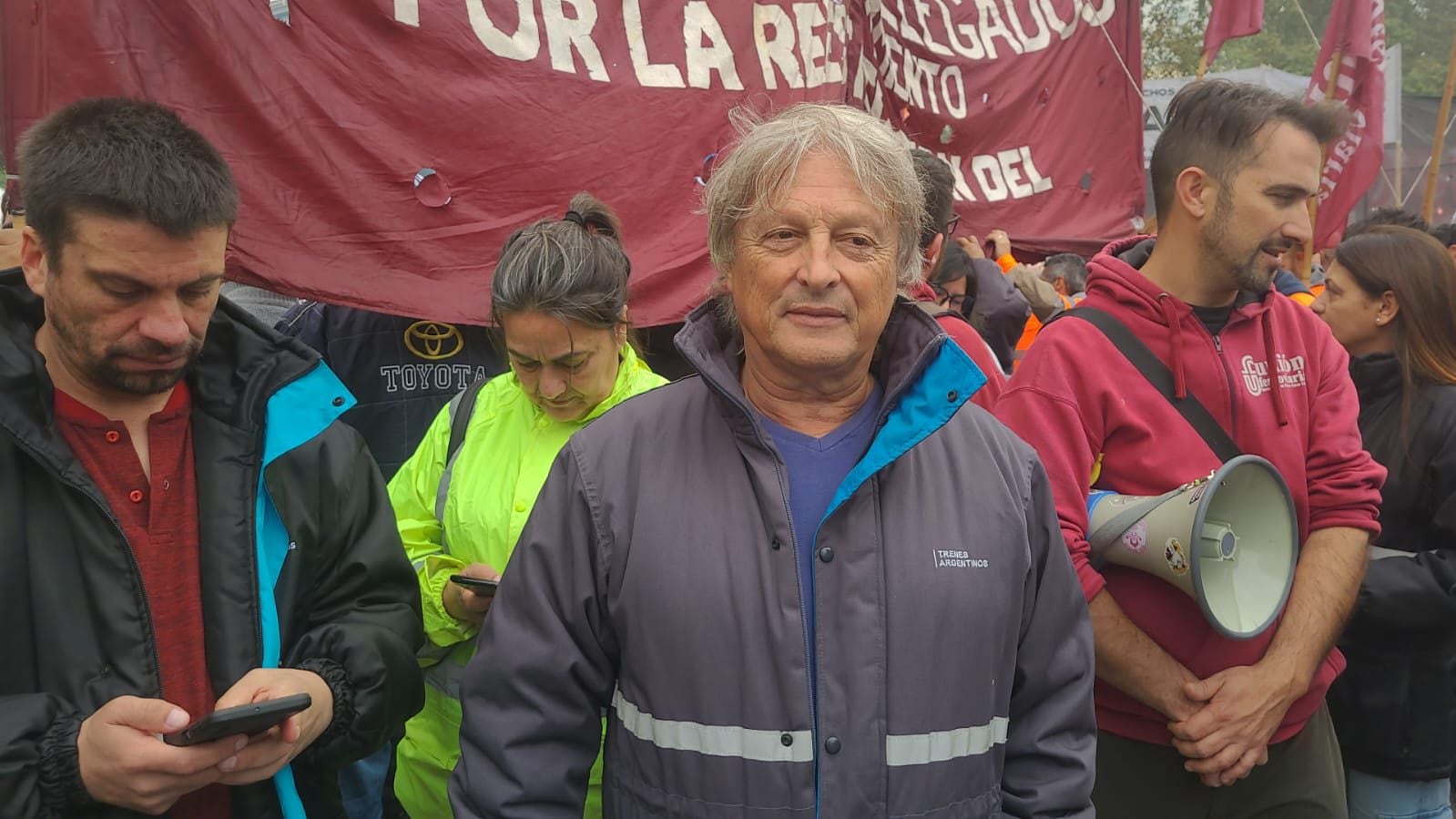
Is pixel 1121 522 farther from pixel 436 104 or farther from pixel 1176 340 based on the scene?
pixel 436 104

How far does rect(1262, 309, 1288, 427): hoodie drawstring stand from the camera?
283 centimetres

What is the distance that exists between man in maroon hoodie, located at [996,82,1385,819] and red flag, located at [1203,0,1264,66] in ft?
20.2

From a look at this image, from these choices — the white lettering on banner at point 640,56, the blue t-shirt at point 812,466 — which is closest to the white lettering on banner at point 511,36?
the white lettering on banner at point 640,56

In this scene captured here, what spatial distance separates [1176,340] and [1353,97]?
6020 millimetres

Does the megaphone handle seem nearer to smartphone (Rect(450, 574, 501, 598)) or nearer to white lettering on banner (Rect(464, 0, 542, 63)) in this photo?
smartphone (Rect(450, 574, 501, 598))

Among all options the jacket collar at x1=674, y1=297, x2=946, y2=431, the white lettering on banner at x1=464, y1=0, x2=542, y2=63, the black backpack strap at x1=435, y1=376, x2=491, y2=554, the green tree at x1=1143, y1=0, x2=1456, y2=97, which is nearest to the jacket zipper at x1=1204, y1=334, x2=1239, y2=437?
the jacket collar at x1=674, y1=297, x2=946, y2=431

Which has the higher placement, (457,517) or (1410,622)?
(457,517)

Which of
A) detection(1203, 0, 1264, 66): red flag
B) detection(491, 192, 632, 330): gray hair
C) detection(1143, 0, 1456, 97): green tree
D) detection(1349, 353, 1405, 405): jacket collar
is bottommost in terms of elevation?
detection(1349, 353, 1405, 405): jacket collar

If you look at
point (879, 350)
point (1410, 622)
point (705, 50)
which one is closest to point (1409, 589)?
point (1410, 622)

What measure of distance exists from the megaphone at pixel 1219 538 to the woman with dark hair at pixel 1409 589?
0.52m

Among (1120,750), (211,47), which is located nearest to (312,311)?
(211,47)

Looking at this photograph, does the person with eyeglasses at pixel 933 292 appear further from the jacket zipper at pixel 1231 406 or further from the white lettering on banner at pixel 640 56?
the white lettering on banner at pixel 640 56

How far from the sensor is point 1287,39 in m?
37.1

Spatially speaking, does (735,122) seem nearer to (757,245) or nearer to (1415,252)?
(757,245)
